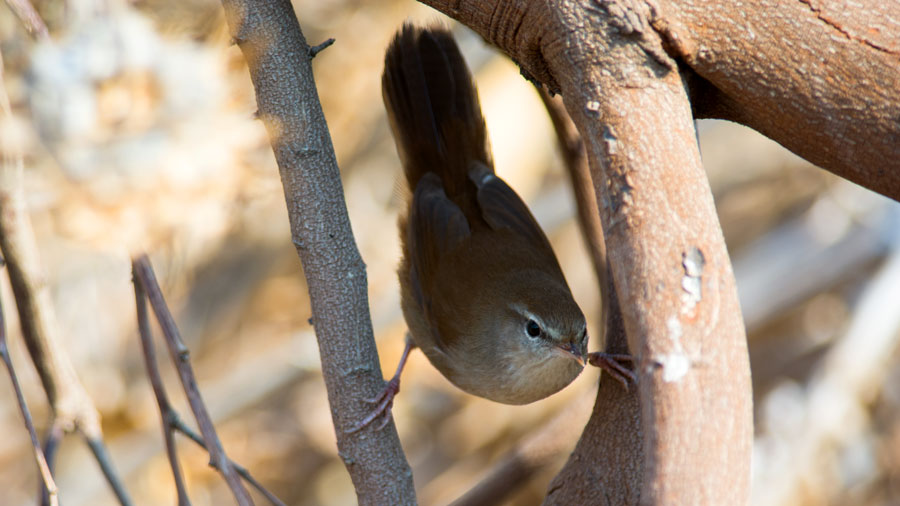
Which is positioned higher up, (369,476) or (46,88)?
(46,88)

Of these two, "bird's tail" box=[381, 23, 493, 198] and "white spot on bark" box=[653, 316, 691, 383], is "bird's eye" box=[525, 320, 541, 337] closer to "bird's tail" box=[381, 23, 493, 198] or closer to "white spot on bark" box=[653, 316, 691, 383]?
"bird's tail" box=[381, 23, 493, 198]

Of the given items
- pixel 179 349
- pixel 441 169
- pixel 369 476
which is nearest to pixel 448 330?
pixel 441 169

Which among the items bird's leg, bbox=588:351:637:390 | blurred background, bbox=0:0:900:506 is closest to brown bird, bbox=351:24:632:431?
blurred background, bbox=0:0:900:506

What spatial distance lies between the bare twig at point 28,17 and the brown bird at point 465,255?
1.09 metres

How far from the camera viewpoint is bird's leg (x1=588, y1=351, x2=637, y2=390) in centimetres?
165

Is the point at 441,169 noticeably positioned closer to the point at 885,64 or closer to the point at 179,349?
the point at 179,349

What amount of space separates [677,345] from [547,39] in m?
0.57

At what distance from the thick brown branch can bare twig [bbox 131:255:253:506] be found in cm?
23

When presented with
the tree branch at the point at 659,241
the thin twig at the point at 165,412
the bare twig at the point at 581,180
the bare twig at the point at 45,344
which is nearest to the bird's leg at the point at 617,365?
the tree branch at the point at 659,241

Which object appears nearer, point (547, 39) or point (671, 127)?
point (671, 127)

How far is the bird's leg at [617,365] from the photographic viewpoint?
1.65 metres

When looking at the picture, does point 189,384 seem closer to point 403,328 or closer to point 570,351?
point 570,351

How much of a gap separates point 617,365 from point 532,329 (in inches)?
29.1

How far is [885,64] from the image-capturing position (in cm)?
138
